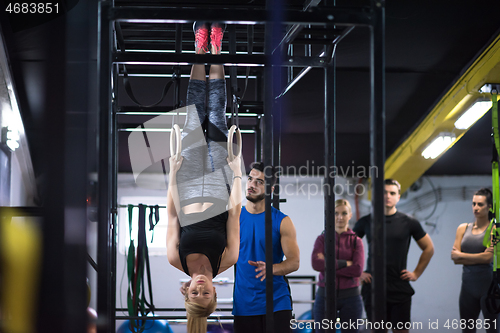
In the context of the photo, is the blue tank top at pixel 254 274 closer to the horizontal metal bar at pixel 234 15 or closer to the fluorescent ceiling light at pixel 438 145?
the horizontal metal bar at pixel 234 15

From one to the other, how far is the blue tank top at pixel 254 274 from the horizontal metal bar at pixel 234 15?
1245 mm

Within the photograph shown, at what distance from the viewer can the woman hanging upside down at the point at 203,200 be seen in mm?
2355

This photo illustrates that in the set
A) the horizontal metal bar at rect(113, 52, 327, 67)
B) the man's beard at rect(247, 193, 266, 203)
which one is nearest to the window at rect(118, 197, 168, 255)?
the man's beard at rect(247, 193, 266, 203)

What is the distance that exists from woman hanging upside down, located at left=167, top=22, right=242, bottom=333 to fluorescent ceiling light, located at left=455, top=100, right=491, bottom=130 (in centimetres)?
269

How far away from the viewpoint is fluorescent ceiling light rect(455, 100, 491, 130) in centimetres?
393

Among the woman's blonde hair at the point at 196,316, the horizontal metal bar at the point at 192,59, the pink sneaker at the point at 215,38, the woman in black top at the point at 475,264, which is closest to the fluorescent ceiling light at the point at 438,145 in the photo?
the woman in black top at the point at 475,264

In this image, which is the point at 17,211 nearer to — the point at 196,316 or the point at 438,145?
the point at 196,316

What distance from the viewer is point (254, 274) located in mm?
2467

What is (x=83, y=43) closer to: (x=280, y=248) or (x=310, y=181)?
(x=280, y=248)

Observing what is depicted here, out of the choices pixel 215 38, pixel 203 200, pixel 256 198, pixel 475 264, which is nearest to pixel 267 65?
pixel 215 38

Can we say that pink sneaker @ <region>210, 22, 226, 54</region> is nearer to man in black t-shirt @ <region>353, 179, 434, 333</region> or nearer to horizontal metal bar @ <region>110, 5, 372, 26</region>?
horizontal metal bar @ <region>110, 5, 372, 26</region>

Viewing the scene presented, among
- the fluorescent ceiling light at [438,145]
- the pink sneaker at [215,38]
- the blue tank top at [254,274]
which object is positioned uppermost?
the pink sneaker at [215,38]

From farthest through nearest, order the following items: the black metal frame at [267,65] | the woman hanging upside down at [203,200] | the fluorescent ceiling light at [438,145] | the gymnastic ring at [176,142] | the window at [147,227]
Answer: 1. the window at [147,227]
2. the fluorescent ceiling light at [438,145]
3. the woman hanging upside down at [203,200]
4. the gymnastic ring at [176,142]
5. the black metal frame at [267,65]

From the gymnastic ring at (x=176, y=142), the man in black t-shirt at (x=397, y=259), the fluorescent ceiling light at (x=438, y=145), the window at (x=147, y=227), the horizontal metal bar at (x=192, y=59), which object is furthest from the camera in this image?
the window at (x=147, y=227)
